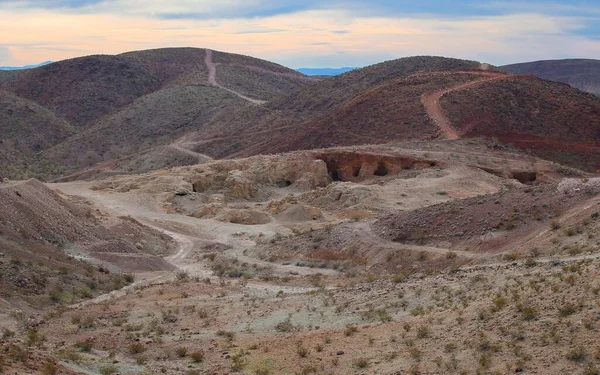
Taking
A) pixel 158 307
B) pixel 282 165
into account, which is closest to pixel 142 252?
pixel 158 307

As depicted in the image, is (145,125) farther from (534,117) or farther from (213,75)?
(534,117)

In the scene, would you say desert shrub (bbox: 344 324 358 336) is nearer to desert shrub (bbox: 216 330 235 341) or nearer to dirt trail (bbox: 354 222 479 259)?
desert shrub (bbox: 216 330 235 341)

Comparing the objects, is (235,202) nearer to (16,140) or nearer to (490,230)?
(490,230)

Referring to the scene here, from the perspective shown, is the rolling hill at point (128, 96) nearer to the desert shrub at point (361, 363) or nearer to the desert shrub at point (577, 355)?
the desert shrub at point (361, 363)

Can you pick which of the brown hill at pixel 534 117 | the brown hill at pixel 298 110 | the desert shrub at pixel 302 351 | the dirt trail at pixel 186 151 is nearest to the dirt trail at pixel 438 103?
the brown hill at pixel 534 117

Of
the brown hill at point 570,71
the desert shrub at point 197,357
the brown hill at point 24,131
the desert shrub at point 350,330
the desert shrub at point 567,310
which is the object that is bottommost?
the brown hill at point 24,131
